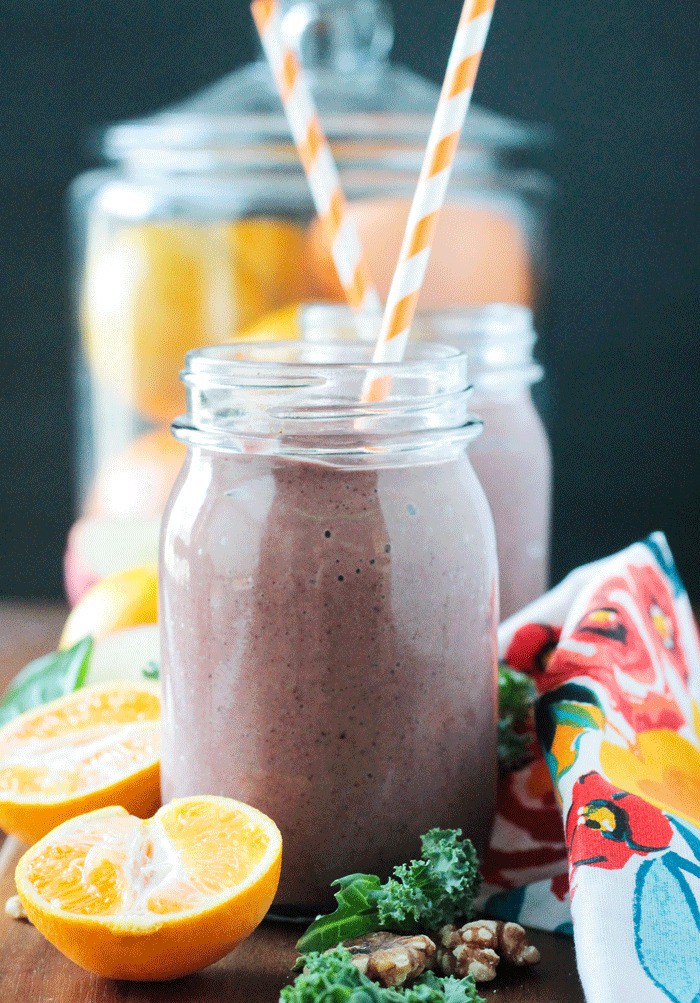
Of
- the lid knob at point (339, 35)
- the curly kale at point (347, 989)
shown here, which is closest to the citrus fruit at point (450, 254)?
the lid knob at point (339, 35)

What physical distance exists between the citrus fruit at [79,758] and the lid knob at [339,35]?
33.2 inches

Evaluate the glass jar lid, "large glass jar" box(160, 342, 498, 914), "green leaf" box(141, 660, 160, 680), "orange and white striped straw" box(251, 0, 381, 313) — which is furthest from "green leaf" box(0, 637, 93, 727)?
the glass jar lid

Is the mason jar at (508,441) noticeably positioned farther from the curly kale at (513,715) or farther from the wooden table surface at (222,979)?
the wooden table surface at (222,979)

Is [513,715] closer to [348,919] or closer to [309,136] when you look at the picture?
[348,919]

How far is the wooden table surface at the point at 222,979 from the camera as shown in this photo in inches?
24.0

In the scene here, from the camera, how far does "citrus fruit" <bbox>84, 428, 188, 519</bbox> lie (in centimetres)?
130

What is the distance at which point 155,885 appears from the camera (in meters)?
0.60

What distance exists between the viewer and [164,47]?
1.71 m

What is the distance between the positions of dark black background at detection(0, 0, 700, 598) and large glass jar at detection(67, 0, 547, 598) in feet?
0.75

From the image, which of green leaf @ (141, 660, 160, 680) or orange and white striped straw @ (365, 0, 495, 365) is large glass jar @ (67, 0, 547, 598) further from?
orange and white striped straw @ (365, 0, 495, 365)

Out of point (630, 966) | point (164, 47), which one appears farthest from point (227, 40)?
point (630, 966)

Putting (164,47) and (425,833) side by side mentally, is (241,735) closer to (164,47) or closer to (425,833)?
(425,833)

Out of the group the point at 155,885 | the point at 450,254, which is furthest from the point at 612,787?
the point at 450,254

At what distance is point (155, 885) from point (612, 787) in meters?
0.24
